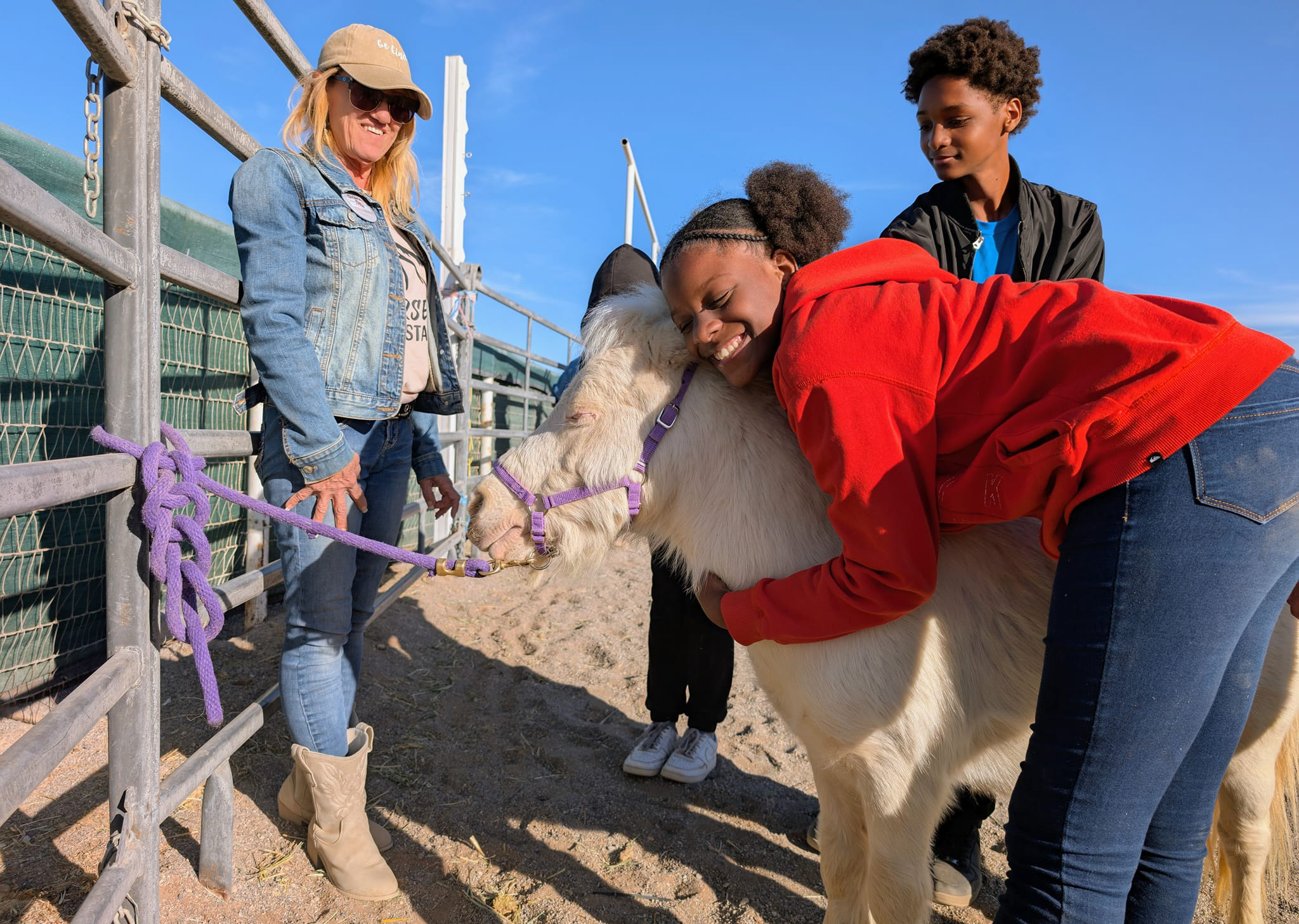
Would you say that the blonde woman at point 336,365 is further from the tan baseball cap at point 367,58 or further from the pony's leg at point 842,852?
the pony's leg at point 842,852

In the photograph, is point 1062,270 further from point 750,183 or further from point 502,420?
point 502,420

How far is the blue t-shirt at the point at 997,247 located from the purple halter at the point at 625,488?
3.46ft

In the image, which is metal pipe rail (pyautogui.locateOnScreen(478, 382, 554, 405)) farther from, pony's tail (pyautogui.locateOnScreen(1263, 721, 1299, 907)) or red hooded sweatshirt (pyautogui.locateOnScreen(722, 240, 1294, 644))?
pony's tail (pyautogui.locateOnScreen(1263, 721, 1299, 907))

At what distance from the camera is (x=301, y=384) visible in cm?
181

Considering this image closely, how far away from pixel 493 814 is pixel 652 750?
0.76 meters

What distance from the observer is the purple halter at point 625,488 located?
1.95 metres

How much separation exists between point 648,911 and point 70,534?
3030mm

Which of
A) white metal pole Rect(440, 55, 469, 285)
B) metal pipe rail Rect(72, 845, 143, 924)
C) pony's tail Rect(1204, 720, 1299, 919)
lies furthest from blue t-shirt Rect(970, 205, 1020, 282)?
white metal pole Rect(440, 55, 469, 285)

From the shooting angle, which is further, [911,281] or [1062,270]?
[1062,270]

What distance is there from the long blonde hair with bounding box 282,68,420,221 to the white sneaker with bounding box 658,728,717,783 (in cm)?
245

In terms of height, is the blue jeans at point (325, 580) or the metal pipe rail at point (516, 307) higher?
the metal pipe rail at point (516, 307)

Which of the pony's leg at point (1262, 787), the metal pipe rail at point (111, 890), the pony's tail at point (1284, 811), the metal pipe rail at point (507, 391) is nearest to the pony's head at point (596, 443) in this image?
the metal pipe rail at point (111, 890)

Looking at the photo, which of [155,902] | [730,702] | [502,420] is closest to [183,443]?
[155,902]

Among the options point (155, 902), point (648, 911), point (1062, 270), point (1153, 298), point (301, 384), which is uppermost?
point (1062, 270)
